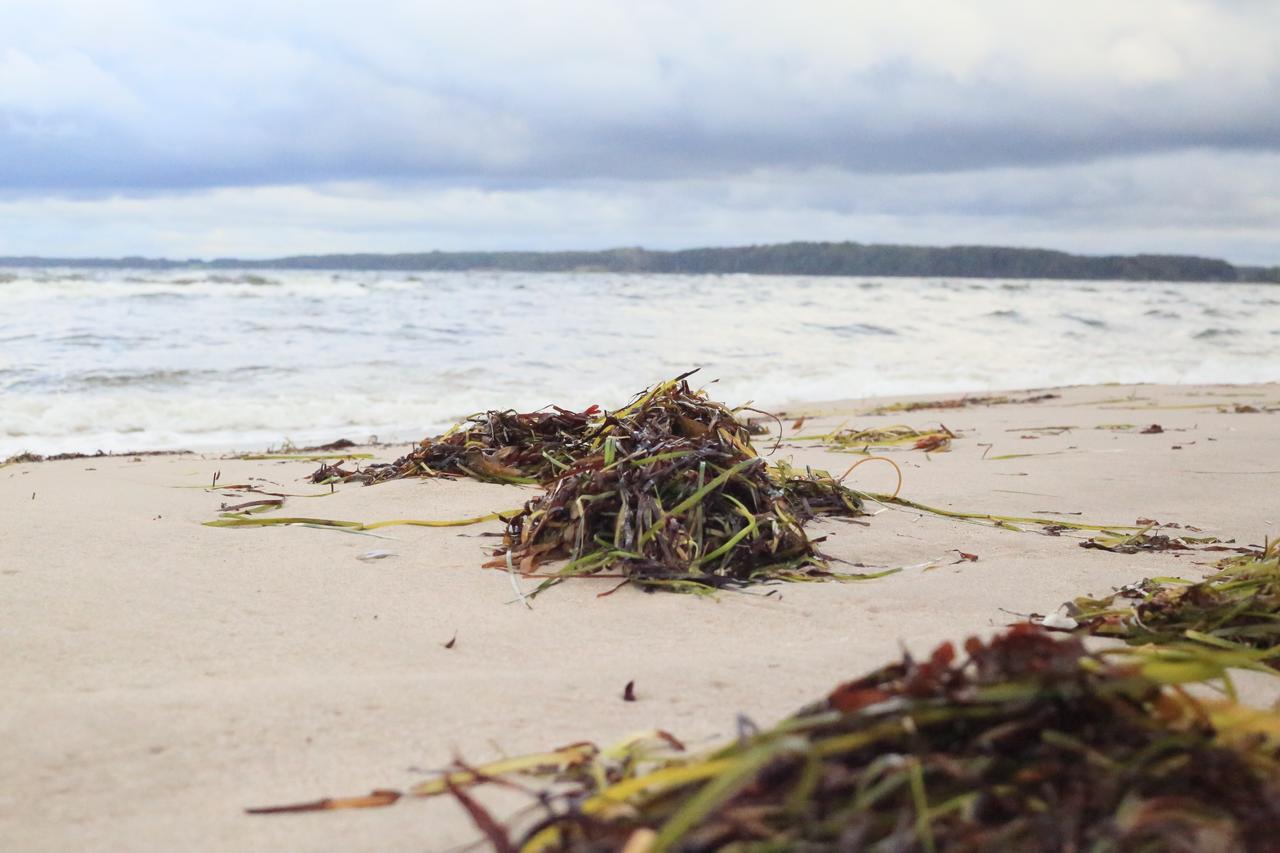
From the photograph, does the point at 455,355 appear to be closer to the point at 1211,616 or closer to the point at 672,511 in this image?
the point at 672,511

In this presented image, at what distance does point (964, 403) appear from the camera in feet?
26.6

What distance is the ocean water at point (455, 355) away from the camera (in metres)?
7.69

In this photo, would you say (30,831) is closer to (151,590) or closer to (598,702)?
(598,702)

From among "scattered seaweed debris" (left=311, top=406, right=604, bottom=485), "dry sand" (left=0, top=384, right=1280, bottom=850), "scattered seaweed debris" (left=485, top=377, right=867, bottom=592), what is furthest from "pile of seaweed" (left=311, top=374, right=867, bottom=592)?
"scattered seaweed debris" (left=311, top=406, right=604, bottom=485)

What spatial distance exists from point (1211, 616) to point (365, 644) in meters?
1.57

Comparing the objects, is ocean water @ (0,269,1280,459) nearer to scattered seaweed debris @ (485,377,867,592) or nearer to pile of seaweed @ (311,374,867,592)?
pile of seaweed @ (311,374,867,592)

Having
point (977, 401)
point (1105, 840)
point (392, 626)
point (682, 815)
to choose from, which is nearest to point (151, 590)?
point (392, 626)

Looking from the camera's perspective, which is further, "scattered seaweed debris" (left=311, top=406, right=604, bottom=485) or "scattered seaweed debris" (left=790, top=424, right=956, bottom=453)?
"scattered seaweed debris" (left=790, top=424, right=956, bottom=453)

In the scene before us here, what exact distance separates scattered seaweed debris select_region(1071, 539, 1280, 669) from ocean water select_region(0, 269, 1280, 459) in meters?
5.62

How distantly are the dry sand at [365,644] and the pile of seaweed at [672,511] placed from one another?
0.11 m

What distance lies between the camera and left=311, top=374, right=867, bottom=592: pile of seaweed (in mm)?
2391

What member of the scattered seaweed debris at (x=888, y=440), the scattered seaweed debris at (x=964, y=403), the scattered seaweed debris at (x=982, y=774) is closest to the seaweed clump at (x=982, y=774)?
the scattered seaweed debris at (x=982, y=774)

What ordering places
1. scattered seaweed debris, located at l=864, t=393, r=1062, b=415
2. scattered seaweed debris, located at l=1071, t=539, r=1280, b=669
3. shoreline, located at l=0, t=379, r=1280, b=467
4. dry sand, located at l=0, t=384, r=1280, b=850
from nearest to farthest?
1. dry sand, located at l=0, t=384, r=1280, b=850
2. scattered seaweed debris, located at l=1071, t=539, r=1280, b=669
3. shoreline, located at l=0, t=379, r=1280, b=467
4. scattered seaweed debris, located at l=864, t=393, r=1062, b=415

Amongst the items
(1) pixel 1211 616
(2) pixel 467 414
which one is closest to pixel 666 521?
(1) pixel 1211 616
